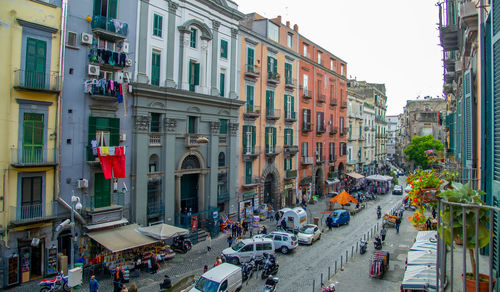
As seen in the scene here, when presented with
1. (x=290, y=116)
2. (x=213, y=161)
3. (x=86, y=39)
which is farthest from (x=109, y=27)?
(x=290, y=116)

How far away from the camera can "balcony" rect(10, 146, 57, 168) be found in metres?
17.0

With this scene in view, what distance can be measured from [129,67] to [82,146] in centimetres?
590

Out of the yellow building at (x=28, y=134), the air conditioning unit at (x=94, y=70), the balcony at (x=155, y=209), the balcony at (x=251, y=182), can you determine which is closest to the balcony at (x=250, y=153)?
the balcony at (x=251, y=182)

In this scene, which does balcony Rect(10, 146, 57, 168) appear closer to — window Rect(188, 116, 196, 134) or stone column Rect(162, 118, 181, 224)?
stone column Rect(162, 118, 181, 224)

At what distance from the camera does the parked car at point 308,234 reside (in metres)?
25.1

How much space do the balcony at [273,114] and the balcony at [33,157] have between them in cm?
2135

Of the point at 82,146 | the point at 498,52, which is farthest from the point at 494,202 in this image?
the point at 82,146

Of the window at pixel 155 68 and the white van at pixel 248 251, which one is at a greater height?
the window at pixel 155 68

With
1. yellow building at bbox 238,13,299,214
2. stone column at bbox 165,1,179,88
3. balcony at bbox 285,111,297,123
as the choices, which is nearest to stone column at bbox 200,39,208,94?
stone column at bbox 165,1,179,88

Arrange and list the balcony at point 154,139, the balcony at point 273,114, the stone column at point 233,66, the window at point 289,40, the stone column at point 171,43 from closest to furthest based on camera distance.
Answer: the balcony at point 154,139
the stone column at point 171,43
the stone column at point 233,66
the balcony at point 273,114
the window at point 289,40

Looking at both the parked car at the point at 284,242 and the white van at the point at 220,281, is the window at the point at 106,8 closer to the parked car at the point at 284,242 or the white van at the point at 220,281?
the white van at the point at 220,281

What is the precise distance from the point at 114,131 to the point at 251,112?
47.6 ft

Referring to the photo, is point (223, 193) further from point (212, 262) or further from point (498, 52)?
point (498, 52)

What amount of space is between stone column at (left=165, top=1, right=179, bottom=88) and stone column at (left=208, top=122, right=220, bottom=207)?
17.2 ft
